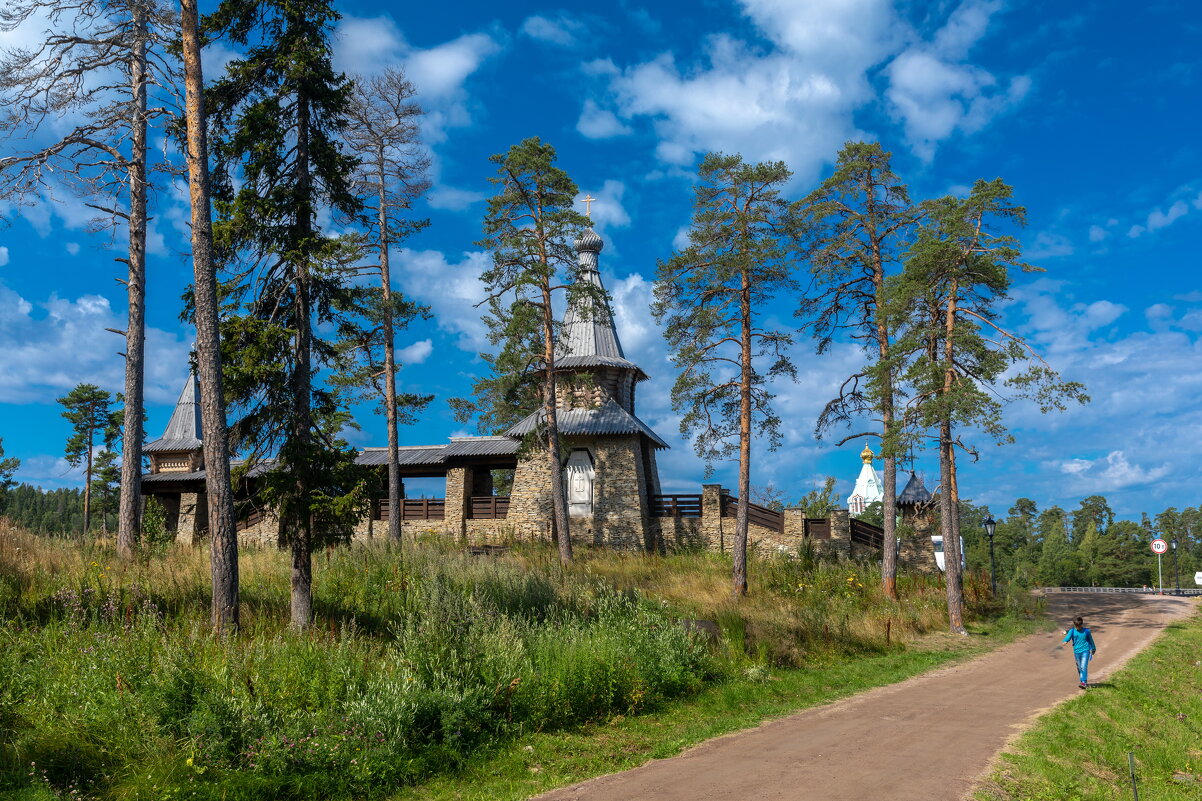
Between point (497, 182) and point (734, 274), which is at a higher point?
point (497, 182)

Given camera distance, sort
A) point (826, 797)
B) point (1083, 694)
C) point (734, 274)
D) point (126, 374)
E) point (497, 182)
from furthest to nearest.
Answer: point (497, 182) < point (734, 274) < point (126, 374) < point (1083, 694) < point (826, 797)

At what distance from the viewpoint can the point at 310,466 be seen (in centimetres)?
1127

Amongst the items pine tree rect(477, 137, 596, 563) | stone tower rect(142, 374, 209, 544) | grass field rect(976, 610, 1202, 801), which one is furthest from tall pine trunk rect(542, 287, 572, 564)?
stone tower rect(142, 374, 209, 544)

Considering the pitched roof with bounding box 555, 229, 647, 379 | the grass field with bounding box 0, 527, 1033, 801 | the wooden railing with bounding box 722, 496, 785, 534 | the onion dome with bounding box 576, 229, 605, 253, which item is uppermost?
the onion dome with bounding box 576, 229, 605, 253

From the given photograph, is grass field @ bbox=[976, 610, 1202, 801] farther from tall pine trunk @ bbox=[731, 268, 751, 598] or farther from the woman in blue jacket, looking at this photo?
tall pine trunk @ bbox=[731, 268, 751, 598]

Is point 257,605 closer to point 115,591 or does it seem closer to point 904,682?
point 115,591

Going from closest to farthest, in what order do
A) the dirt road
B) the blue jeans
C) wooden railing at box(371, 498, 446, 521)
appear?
the dirt road, the blue jeans, wooden railing at box(371, 498, 446, 521)

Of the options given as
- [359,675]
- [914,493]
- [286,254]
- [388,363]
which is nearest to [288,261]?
[286,254]

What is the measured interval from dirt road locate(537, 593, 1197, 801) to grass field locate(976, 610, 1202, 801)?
349mm

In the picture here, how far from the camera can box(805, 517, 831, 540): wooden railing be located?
2680cm

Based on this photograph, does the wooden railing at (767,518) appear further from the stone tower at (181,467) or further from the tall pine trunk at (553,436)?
the stone tower at (181,467)

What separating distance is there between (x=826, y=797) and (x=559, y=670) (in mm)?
3757

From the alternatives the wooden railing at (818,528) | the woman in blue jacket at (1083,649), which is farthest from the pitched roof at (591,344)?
the woman in blue jacket at (1083,649)

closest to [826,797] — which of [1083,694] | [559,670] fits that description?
[559,670]
